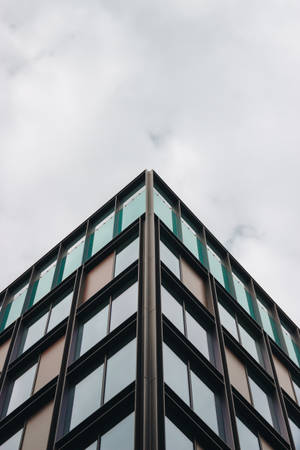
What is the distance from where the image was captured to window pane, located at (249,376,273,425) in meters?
27.2

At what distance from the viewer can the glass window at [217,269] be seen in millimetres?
33750

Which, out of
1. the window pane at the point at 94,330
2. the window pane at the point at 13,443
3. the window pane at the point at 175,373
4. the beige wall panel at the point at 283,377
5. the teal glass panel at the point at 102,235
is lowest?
the window pane at the point at 13,443

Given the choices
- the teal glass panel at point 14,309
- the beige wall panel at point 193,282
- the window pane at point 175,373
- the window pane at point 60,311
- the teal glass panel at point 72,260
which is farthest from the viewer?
the teal glass panel at point 14,309

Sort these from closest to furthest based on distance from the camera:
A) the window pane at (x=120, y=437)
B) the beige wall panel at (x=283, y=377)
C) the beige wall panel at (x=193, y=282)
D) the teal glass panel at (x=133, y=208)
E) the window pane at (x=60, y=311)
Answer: the window pane at (x=120, y=437), the beige wall panel at (x=193, y=282), the window pane at (x=60, y=311), the beige wall panel at (x=283, y=377), the teal glass panel at (x=133, y=208)

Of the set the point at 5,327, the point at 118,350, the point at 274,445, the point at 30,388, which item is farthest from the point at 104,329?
the point at 5,327

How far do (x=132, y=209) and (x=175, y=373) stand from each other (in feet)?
41.1

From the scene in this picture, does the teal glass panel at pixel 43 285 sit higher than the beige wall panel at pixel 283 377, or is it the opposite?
the teal glass panel at pixel 43 285

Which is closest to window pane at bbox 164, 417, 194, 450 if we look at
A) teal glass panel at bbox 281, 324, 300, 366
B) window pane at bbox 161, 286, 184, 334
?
window pane at bbox 161, 286, 184, 334

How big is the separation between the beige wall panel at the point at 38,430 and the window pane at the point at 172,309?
5960mm

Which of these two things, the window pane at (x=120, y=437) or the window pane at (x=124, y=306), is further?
the window pane at (x=124, y=306)

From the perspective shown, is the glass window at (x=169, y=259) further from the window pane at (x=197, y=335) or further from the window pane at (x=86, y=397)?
the window pane at (x=86, y=397)

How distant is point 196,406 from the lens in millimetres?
22141

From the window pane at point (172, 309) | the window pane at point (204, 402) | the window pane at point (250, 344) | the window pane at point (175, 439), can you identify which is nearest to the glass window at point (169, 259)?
the window pane at point (172, 309)

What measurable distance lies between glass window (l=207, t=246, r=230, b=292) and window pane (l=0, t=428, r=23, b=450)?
13.7 metres
